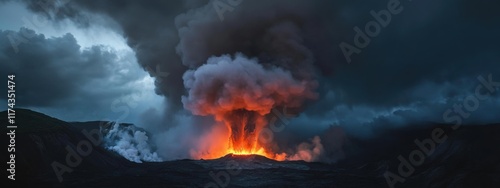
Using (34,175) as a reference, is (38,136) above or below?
above

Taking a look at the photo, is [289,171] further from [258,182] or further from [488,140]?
[488,140]

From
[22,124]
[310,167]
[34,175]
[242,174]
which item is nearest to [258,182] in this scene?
[242,174]

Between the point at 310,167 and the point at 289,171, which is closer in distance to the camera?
the point at 289,171

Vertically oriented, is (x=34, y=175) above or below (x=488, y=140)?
above

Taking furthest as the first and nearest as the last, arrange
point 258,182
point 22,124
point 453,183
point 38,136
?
point 22,124 → point 38,136 → point 258,182 → point 453,183

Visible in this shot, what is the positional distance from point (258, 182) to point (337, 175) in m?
28.7

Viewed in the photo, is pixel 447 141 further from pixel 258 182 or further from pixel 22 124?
pixel 22 124

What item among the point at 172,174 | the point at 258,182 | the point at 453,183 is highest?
the point at 172,174

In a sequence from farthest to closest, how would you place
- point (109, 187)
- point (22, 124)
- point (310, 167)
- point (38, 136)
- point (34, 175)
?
point (22, 124), point (38, 136), point (310, 167), point (34, 175), point (109, 187)

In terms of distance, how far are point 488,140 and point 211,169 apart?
72.0 meters

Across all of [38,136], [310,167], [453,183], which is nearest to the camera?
[453,183]

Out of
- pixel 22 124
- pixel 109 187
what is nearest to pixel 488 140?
pixel 109 187

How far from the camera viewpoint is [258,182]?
9788 centimetres

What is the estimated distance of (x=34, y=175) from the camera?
373 feet
